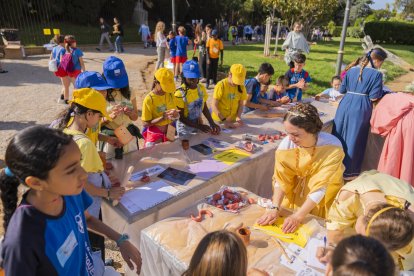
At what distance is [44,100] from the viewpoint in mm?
7969

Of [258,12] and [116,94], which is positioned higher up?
[258,12]

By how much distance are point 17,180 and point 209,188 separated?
1.58m

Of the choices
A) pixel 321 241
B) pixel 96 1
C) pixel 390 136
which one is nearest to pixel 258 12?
pixel 96 1

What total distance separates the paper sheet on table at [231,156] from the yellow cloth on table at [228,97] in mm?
1069

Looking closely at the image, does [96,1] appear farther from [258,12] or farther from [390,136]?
[390,136]

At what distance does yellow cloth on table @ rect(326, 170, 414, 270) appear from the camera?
1.81 meters

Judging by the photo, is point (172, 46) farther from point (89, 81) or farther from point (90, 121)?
point (90, 121)

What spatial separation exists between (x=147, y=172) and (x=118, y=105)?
83 centimetres

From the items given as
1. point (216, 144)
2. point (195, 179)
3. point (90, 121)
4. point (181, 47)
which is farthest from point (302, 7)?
point (90, 121)

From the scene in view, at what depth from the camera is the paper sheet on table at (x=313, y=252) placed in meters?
1.79

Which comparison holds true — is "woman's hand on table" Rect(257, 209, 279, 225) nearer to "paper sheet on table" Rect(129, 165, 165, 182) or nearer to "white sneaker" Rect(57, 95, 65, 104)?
"paper sheet on table" Rect(129, 165, 165, 182)

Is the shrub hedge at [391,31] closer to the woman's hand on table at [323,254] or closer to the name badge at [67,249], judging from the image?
the woman's hand on table at [323,254]

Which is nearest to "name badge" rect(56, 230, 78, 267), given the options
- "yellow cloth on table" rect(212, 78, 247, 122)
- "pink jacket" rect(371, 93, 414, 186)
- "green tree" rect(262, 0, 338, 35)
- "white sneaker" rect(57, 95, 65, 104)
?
"yellow cloth on table" rect(212, 78, 247, 122)

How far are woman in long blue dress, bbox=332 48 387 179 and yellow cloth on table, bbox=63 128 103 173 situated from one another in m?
3.38
